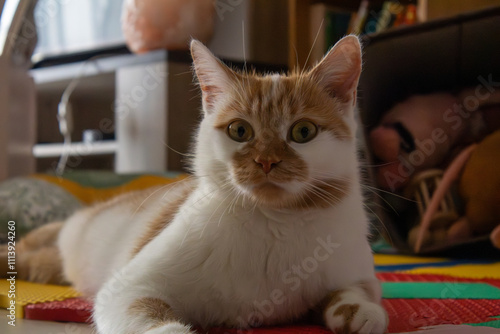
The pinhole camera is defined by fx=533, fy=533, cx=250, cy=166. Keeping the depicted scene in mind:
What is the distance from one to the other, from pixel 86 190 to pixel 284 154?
1717 mm

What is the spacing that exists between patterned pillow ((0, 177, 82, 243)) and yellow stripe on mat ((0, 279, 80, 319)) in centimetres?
46

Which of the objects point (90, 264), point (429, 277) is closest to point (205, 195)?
point (90, 264)

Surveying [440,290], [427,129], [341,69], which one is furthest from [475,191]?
[341,69]

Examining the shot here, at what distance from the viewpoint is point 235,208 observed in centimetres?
101

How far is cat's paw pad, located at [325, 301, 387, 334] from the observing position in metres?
0.90

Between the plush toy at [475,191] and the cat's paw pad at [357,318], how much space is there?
3.53 feet

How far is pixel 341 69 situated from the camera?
3.49 ft

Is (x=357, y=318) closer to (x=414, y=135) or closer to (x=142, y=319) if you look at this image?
(x=142, y=319)

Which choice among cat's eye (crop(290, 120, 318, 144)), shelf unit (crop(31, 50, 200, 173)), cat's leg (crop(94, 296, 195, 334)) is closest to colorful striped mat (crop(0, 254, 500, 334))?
cat's leg (crop(94, 296, 195, 334))

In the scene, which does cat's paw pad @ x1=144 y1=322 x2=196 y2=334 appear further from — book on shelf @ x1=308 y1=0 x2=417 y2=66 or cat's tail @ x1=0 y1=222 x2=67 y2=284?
book on shelf @ x1=308 y1=0 x2=417 y2=66

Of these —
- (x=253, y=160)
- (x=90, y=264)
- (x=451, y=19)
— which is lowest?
(x=90, y=264)

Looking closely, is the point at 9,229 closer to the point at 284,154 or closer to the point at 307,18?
the point at 284,154

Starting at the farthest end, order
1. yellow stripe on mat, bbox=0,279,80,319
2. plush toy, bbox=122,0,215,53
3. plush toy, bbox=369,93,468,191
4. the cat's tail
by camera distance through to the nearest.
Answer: plush toy, bbox=122,0,215,53 → plush toy, bbox=369,93,468,191 → the cat's tail → yellow stripe on mat, bbox=0,279,80,319

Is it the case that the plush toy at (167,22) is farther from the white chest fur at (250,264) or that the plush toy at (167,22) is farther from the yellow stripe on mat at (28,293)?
the white chest fur at (250,264)
